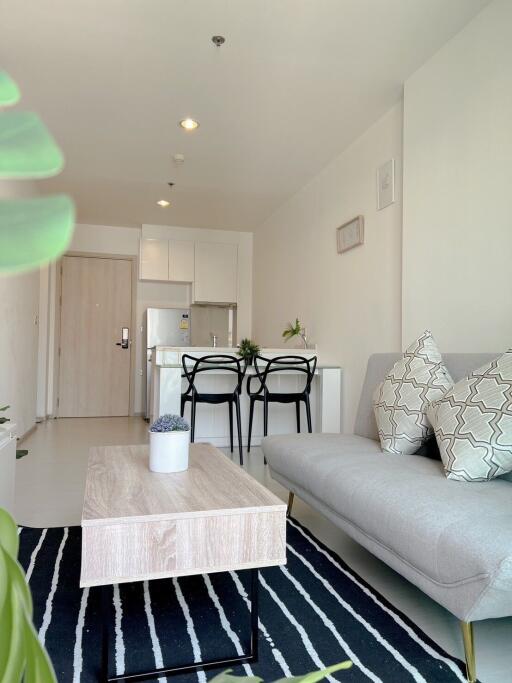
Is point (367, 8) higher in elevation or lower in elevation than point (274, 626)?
higher

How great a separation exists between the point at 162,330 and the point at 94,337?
1038mm

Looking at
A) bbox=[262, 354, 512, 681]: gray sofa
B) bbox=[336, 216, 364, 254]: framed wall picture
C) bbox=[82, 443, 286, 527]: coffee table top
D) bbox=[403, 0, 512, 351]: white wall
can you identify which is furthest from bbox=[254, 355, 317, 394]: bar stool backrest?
bbox=[82, 443, 286, 527]: coffee table top

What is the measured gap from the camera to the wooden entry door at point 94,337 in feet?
22.5

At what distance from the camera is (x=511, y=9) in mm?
2424

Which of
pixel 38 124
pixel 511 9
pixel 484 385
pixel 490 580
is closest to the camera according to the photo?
pixel 38 124

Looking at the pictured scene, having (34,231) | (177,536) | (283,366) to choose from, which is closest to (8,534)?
(34,231)

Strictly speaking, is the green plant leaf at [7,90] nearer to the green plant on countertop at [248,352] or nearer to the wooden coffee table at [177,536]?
the wooden coffee table at [177,536]

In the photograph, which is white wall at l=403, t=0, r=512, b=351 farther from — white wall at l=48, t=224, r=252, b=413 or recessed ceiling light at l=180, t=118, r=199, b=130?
white wall at l=48, t=224, r=252, b=413

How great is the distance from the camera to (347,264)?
428 centimetres

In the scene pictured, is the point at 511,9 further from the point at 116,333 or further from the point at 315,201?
the point at 116,333

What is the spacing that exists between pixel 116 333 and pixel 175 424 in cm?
547

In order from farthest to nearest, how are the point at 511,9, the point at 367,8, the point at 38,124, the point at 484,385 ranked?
1. the point at 367,8
2. the point at 511,9
3. the point at 484,385
4. the point at 38,124

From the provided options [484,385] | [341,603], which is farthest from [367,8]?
[341,603]

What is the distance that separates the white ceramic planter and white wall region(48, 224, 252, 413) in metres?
5.19
